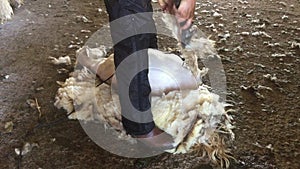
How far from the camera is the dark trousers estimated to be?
0.99 metres

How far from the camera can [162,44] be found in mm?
1639

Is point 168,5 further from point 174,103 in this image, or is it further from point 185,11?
point 174,103

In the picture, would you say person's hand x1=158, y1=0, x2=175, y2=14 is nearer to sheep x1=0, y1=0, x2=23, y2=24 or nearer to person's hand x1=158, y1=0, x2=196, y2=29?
person's hand x1=158, y1=0, x2=196, y2=29

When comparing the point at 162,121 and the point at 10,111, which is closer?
the point at 162,121

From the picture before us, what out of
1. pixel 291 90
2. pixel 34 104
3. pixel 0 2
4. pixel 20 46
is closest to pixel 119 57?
pixel 34 104

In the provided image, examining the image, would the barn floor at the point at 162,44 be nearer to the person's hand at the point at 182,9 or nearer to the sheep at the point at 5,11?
the sheep at the point at 5,11

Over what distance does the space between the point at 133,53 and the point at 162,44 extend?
0.62 meters

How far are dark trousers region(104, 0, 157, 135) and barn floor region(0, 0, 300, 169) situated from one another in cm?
11

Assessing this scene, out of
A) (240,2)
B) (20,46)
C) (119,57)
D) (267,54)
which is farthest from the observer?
(240,2)

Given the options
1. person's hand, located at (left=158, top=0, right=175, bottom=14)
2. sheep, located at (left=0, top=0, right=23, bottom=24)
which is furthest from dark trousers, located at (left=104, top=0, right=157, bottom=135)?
sheep, located at (left=0, top=0, right=23, bottom=24)

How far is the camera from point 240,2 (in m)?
1.93

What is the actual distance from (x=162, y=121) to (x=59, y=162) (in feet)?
1.01

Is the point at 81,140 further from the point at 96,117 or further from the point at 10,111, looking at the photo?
the point at 10,111

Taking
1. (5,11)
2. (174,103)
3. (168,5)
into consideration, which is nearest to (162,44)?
(174,103)
